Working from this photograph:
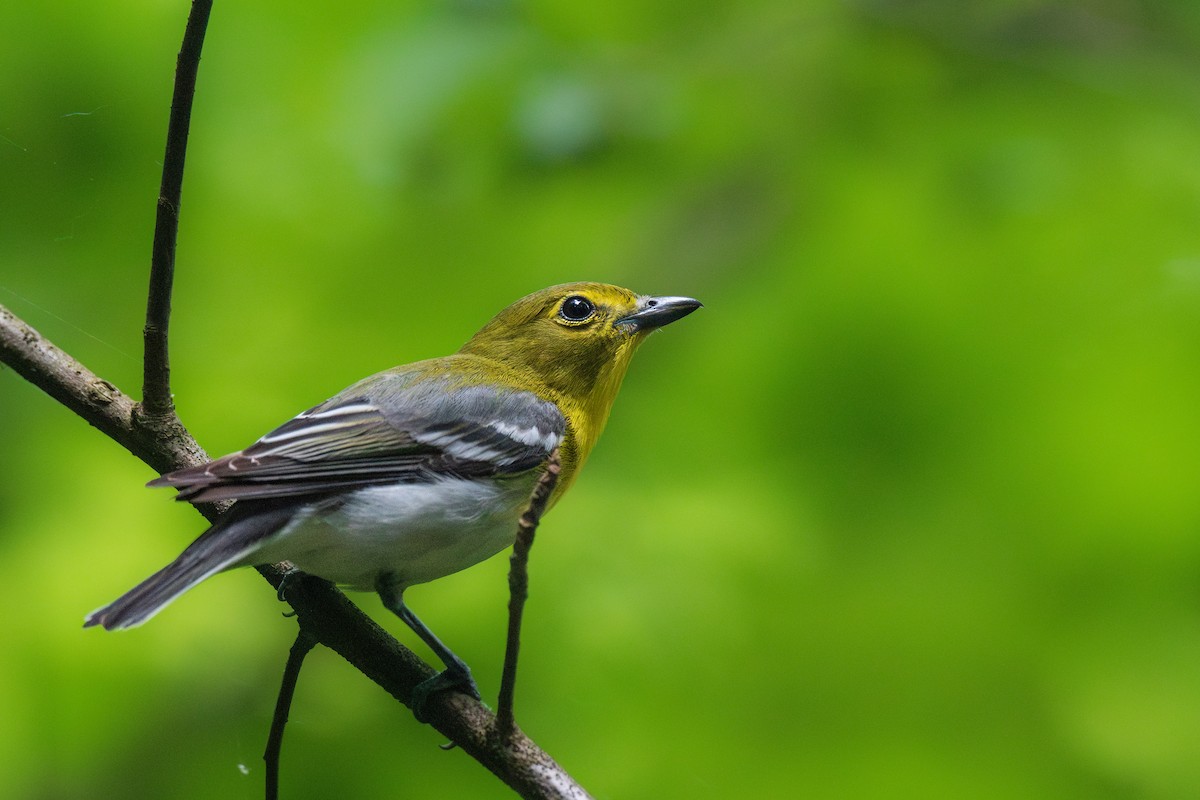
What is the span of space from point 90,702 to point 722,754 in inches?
66.7

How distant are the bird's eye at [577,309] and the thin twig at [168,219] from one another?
143 centimetres

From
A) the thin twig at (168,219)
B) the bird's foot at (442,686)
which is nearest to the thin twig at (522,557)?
the bird's foot at (442,686)

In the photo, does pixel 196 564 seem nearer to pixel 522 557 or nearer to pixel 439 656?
pixel 439 656

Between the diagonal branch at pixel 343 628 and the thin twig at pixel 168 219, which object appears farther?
the diagonal branch at pixel 343 628

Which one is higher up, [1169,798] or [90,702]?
[1169,798]

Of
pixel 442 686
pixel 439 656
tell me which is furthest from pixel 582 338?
pixel 442 686

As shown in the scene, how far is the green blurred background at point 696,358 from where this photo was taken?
2.97 m

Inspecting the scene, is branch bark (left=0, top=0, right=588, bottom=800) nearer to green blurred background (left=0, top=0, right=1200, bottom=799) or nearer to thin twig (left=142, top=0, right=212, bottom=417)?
thin twig (left=142, top=0, right=212, bottom=417)

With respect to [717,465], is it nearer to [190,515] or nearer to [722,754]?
[722,754]

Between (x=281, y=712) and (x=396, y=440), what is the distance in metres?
0.76

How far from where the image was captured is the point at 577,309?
3.53 m

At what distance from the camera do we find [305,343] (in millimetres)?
3260

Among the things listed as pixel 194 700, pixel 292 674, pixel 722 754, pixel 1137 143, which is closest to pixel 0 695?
pixel 194 700

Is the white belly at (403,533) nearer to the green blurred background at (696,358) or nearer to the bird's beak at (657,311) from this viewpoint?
the green blurred background at (696,358)
